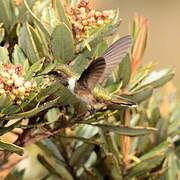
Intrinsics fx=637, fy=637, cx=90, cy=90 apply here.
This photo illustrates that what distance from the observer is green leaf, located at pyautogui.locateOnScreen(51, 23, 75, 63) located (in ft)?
4.31

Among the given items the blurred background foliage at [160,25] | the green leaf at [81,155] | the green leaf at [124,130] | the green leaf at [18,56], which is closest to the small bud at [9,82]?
the green leaf at [18,56]

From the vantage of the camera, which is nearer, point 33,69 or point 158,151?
point 33,69

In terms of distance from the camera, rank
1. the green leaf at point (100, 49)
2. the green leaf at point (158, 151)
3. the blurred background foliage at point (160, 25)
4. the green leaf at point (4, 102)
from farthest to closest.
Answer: the blurred background foliage at point (160, 25) < the green leaf at point (158, 151) < the green leaf at point (100, 49) < the green leaf at point (4, 102)

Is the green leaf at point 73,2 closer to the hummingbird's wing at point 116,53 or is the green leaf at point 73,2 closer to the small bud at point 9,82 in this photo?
the hummingbird's wing at point 116,53

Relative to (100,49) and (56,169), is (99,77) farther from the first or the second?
(56,169)

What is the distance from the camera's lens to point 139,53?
1648 mm

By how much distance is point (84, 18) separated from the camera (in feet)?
4.47

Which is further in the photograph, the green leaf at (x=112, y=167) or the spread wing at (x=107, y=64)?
the green leaf at (x=112, y=167)

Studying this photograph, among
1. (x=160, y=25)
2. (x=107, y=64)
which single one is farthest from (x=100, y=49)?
(x=160, y=25)

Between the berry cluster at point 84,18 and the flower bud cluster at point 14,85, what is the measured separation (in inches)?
8.0

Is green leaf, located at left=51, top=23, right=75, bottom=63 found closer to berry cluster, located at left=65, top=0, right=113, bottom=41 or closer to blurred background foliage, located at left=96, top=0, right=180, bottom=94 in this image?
berry cluster, located at left=65, top=0, right=113, bottom=41

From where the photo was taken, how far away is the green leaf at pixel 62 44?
131 cm

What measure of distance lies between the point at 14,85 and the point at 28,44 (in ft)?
0.53

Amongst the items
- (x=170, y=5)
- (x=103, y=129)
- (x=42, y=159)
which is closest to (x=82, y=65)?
(x=103, y=129)
